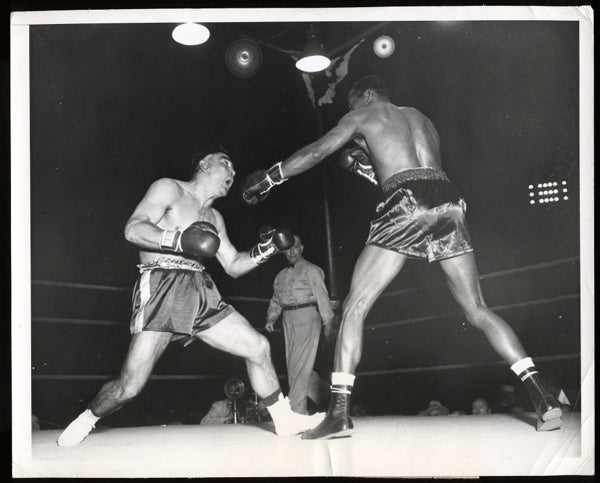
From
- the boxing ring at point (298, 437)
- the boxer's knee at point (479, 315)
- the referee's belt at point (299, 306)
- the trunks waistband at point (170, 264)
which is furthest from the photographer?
the referee's belt at point (299, 306)

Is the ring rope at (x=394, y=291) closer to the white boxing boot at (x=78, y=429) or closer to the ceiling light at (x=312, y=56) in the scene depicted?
the white boxing boot at (x=78, y=429)

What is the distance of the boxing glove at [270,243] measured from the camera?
3.61 metres

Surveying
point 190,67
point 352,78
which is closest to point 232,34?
point 190,67

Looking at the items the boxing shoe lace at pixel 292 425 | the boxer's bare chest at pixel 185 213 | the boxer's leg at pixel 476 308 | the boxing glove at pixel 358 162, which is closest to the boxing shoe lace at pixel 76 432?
the boxing shoe lace at pixel 292 425

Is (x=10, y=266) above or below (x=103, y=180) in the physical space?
below

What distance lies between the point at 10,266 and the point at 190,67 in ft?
4.45

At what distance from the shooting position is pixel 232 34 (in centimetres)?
366

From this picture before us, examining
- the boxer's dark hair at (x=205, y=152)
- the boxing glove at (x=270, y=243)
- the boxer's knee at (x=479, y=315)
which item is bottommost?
the boxer's knee at (x=479, y=315)

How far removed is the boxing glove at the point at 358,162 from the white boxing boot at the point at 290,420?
3.96 feet

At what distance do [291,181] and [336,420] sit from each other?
1199 mm

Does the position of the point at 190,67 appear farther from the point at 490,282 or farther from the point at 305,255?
the point at 490,282

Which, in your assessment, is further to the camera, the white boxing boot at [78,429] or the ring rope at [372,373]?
the ring rope at [372,373]

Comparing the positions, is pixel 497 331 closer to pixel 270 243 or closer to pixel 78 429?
pixel 270 243

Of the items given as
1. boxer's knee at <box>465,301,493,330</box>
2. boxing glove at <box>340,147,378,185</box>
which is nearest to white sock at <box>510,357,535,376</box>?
boxer's knee at <box>465,301,493,330</box>
